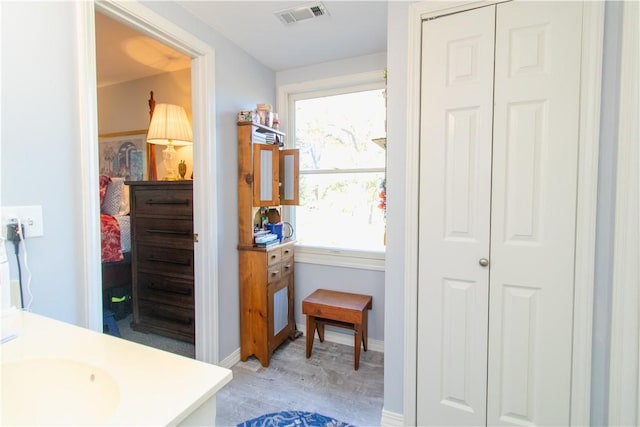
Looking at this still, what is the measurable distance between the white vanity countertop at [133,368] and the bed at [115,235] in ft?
6.97

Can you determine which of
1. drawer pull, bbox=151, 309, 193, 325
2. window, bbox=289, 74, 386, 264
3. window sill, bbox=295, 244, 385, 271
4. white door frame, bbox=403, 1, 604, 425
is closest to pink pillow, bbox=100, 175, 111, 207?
drawer pull, bbox=151, 309, 193, 325

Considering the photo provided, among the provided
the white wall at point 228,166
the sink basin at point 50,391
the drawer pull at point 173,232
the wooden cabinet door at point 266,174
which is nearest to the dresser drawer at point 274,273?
the white wall at point 228,166

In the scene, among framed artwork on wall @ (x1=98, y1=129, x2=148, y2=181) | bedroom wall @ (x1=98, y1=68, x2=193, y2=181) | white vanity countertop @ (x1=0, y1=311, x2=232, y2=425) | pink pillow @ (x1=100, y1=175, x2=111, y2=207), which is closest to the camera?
white vanity countertop @ (x1=0, y1=311, x2=232, y2=425)

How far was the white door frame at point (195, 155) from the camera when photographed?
4.54 feet

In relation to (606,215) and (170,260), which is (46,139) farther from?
(606,215)

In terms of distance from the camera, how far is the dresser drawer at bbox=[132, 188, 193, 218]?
2430 millimetres

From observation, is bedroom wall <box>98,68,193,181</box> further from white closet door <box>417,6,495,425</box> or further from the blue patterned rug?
white closet door <box>417,6,495,425</box>

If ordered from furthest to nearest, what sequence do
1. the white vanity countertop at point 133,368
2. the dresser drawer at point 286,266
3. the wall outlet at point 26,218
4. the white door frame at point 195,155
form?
1. the dresser drawer at point 286,266
2. the white door frame at point 195,155
3. the wall outlet at point 26,218
4. the white vanity countertop at point 133,368

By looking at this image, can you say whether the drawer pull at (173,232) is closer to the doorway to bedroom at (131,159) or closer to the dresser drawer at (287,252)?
the doorway to bedroom at (131,159)

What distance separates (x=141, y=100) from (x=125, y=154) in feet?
2.08

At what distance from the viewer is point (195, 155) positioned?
7.06 ft

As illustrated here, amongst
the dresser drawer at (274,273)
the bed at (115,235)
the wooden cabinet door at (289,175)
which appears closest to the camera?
the dresser drawer at (274,273)

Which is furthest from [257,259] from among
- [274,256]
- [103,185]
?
[103,185]

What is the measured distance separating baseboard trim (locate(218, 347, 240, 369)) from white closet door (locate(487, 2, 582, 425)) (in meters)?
1.74
